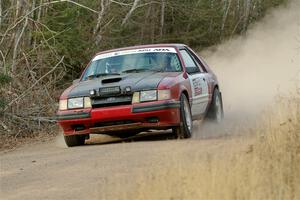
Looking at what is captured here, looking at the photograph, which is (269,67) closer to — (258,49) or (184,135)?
(258,49)

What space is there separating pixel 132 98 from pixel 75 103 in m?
0.92

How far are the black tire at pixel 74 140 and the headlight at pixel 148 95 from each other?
1.44 metres

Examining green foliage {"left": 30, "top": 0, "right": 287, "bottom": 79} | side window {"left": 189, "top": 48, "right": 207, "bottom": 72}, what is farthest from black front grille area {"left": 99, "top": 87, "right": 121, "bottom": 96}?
green foliage {"left": 30, "top": 0, "right": 287, "bottom": 79}

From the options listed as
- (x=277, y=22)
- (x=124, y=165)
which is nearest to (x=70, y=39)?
(x=124, y=165)

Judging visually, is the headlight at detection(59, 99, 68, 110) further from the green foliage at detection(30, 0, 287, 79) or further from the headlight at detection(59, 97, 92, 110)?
the green foliage at detection(30, 0, 287, 79)

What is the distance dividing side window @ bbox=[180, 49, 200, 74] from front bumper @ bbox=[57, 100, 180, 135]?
144 cm

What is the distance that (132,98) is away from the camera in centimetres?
1223

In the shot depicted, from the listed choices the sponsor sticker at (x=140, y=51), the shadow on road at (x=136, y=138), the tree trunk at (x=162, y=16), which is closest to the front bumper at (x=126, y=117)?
the shadow on road at (x=136, y=138)

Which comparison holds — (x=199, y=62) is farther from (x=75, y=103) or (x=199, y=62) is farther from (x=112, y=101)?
(x=75, y=103)

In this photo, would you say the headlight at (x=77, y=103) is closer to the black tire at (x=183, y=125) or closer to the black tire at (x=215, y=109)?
the black tire at (x=183, y=125)

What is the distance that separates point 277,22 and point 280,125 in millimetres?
40844

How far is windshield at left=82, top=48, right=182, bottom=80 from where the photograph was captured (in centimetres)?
1330

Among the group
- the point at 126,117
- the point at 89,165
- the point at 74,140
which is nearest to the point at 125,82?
the point at 126,117

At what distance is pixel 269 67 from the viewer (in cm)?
3484
